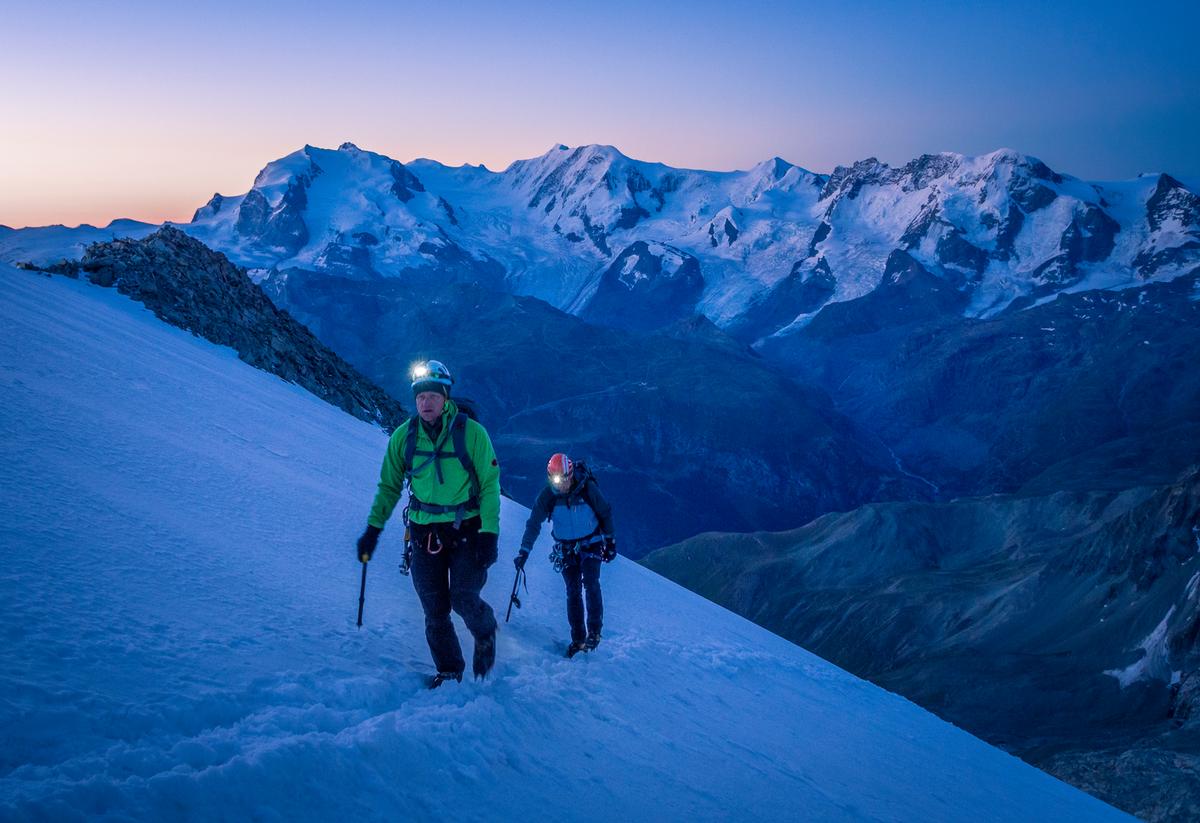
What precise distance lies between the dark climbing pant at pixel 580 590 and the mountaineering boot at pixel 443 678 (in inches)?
89.2

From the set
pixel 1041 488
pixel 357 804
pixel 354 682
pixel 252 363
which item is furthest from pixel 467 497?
pixel 1041 488

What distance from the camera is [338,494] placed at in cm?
1211

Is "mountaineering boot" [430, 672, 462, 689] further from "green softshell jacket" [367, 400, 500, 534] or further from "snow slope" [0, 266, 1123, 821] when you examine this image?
"green softshell jacket" [367, 400, 500, 534]

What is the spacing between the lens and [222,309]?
1211 inches

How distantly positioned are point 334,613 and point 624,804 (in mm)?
3011

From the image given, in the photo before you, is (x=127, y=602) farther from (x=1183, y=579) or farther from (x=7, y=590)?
(x=1183, y=579)

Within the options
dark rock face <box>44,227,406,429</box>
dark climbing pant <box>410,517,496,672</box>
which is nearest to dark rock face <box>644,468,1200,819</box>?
dark rock face <box>44,227,406,429</box>

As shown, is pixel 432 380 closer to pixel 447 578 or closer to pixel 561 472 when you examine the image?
pixel 447 578

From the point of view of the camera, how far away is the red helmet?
848 cm

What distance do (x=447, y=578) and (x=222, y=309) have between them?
28151 millimetres

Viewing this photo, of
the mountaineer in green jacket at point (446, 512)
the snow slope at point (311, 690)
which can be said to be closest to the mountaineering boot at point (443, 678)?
the mountaineer in green jacket at point (446, 512)

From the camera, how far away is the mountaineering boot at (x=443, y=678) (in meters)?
6.17

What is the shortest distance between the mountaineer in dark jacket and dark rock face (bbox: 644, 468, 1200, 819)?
34.5 metres

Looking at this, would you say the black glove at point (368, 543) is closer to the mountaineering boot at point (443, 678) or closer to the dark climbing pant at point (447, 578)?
the dark climbing pant at point (447, 578)
